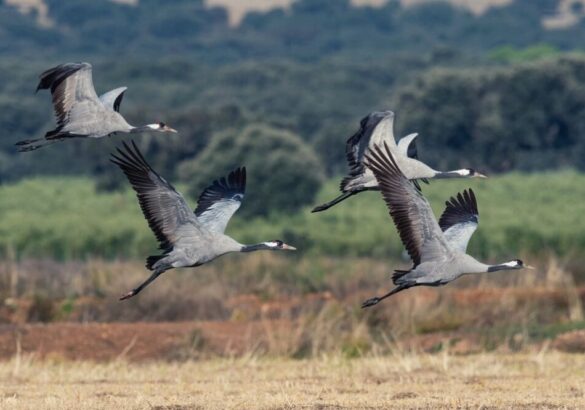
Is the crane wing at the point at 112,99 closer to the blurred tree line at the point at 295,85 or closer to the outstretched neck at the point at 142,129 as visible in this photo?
the outstretched neck at the point at 142,129

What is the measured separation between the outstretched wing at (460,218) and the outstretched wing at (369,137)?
756mm

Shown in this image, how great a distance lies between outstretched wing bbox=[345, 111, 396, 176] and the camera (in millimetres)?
12453

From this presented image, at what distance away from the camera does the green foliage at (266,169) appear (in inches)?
1633

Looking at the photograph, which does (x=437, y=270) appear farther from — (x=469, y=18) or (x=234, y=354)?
(x=469, y=18)

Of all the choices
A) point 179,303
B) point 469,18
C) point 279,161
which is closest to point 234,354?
point 179,303

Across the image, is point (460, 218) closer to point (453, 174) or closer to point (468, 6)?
point (453, 174)

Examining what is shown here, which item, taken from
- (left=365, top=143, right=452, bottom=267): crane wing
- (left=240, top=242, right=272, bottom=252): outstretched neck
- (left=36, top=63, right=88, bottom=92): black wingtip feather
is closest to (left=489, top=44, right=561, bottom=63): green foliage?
(left=240, top=242, right=272, bottom=252): outstretched neck

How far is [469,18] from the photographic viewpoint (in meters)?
136

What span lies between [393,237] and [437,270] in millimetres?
22489

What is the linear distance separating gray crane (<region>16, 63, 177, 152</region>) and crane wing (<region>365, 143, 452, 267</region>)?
1681mm

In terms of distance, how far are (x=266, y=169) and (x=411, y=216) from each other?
3067cm

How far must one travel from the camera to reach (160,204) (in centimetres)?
1184

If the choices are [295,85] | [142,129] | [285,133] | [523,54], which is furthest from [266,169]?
[523,54]

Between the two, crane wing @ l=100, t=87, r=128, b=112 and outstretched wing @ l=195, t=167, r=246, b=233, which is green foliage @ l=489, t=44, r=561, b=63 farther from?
crane wing @ l=100, t=87, r=128, b=112
